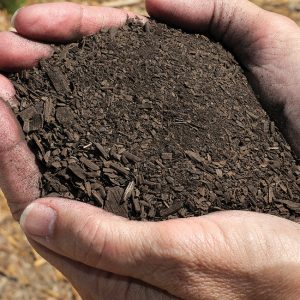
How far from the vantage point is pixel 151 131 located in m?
2.13

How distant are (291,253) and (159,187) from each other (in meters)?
0.58

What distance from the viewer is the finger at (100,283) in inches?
A: 71.2

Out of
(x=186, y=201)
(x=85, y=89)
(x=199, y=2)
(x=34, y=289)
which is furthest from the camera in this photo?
(x=34, y=289)

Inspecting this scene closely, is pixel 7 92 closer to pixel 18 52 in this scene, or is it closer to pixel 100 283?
pixel 18 52

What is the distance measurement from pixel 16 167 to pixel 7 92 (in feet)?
1.32

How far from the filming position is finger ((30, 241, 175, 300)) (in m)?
1.81

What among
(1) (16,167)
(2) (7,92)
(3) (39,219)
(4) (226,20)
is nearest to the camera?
(3) (39,219)

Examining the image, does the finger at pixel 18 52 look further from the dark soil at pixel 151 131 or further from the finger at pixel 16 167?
the finger at pixel 16 167

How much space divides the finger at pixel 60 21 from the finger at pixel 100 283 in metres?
1.08

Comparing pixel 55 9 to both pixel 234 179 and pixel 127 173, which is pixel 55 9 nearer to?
pixel 127 173

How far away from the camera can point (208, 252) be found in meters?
1.69

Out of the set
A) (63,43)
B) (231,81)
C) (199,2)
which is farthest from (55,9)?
(231,81)

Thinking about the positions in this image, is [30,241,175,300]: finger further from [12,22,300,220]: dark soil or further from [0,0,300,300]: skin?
[12,22,300,220]: dark soil

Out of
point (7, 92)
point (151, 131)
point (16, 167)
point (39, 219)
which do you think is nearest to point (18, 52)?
point (7, 92)
